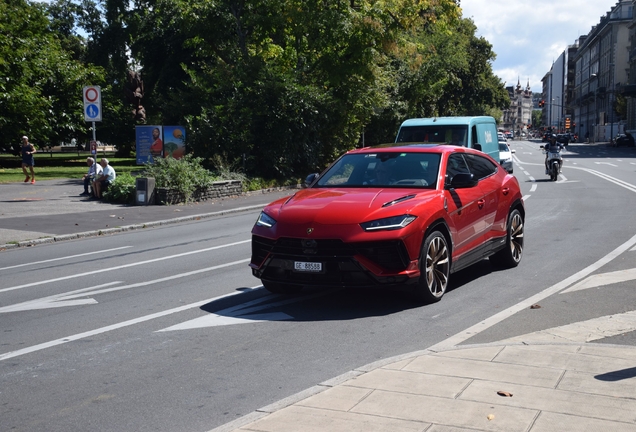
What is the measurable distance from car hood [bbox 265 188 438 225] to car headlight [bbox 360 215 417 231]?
5 centimetres

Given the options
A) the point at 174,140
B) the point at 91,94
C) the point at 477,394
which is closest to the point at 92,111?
the point at 91,94

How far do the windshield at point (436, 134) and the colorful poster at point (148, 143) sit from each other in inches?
397

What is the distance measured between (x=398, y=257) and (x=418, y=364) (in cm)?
201

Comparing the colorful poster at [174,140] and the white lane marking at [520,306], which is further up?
the colorful poster at [174,140]

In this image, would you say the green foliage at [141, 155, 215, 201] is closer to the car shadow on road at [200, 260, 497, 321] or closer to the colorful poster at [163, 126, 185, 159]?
the colorful poster at [163, 126, 185, 159]

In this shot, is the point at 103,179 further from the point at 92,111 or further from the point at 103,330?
the point at 103,330

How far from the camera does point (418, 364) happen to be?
5.75 meters

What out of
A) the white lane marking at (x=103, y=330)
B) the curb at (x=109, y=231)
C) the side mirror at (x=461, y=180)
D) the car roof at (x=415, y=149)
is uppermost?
the car roof at (x=415, y=149)

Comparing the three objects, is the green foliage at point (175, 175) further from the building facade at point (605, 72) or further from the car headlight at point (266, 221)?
the building facade at point (605, 72)

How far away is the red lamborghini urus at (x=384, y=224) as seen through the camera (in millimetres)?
7637

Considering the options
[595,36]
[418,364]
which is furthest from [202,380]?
[595,36]

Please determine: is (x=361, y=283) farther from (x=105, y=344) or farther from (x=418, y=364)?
→ (x=105, y=344)

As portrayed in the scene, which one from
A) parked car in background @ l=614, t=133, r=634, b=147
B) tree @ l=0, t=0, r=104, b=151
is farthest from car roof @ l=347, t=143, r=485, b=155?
parked car in background @ l=614, t=133, r=634, b=147

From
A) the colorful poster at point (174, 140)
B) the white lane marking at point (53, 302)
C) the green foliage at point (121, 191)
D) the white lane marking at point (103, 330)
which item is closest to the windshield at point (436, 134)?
the green foliage at point (121, 191)
